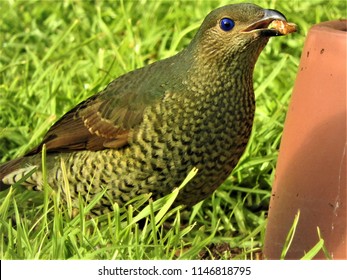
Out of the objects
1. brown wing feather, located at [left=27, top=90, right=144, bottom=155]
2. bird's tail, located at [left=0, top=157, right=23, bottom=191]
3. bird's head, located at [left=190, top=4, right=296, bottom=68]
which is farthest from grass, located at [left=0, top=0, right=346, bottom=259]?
bird's head, located at [left=190, top=4, right=296, bottom=68]

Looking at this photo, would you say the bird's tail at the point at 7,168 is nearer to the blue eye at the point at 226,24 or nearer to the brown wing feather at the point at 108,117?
Result: the brown wing feather at the point at 108,117

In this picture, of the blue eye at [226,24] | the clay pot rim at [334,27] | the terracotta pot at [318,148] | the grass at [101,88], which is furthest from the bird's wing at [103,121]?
the clay pot rim at [334,27]

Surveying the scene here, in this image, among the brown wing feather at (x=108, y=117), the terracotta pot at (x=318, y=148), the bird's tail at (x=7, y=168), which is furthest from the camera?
the bird's tail at (x=7, y=168)

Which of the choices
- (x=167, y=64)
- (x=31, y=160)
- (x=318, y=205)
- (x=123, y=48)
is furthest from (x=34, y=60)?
(x=318, y=205)

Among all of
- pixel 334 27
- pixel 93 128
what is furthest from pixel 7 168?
pixel 334 27

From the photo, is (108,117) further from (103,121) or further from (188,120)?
(188,120)

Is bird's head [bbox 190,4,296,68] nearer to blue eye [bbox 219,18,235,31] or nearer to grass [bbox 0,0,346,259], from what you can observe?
blue eye [bbox 219,18,235,31]
